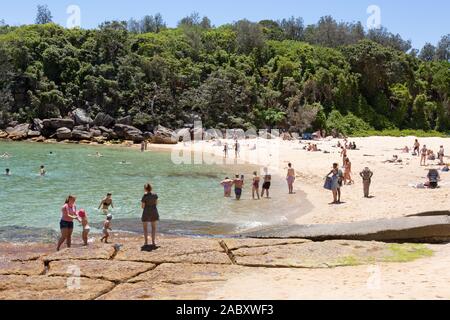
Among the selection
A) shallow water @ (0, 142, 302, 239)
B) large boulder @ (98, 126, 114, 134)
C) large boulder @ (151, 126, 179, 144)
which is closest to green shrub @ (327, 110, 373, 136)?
large boulder @ (151, 126, 179, 144)

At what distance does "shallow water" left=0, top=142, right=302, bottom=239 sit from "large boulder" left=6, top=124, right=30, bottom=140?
17.6m

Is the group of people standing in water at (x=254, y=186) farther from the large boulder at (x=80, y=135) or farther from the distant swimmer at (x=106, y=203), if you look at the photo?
the large boulder at (x=80, y=135)

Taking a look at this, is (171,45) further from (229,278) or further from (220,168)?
(229,278)

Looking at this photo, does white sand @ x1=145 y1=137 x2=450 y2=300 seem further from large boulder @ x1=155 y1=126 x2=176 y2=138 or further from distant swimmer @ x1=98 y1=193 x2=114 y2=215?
large boulder @ x1=155 y1=126 x2=176 y2=138

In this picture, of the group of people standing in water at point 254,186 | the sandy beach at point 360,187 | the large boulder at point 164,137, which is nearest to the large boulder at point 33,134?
the large boulder at point 164,137

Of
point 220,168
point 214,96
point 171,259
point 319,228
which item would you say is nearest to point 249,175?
point 220,168

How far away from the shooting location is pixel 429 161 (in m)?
32.8

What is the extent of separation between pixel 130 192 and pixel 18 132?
39.5 meters

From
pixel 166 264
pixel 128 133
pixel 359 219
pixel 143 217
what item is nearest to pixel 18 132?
pixel 128 133

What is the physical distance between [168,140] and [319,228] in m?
43.7

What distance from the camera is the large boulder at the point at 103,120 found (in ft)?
196

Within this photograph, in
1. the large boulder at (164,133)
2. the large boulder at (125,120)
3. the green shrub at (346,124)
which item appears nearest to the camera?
the large boulder at (164,133)

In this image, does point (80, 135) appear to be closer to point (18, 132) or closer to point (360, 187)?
point (18, 132)

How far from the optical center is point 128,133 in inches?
2245
